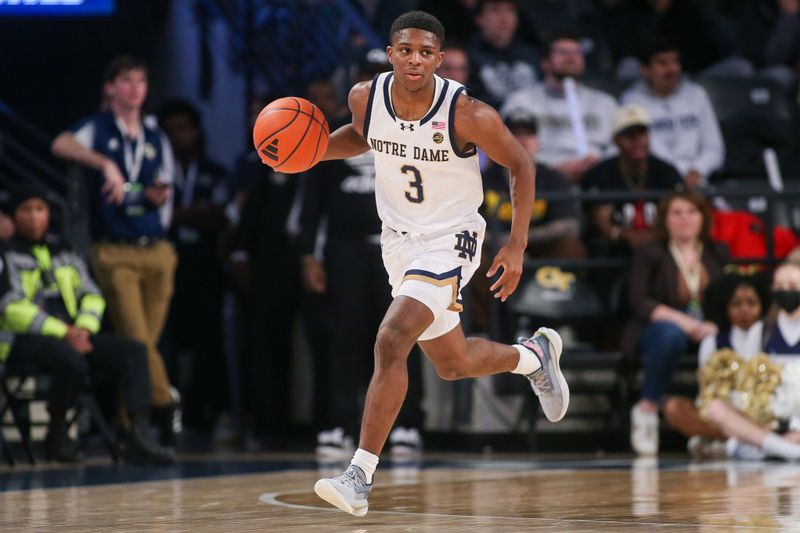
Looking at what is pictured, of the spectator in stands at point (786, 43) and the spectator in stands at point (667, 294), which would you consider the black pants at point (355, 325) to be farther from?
the spectator in stands at point (786, 43)

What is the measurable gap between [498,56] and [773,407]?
3947 mm

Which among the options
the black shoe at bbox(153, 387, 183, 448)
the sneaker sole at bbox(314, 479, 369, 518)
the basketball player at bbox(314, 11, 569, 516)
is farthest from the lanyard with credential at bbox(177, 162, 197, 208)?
the sneaker sole at bbox(314, 479, 369, 518)

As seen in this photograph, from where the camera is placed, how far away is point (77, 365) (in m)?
8.88

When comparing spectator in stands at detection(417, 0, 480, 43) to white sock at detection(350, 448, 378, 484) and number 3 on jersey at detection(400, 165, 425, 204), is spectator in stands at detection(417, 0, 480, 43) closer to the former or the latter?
number 3 on jersey at detection(400, 165, 425, 204)

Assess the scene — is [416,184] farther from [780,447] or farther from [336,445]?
[336,445]

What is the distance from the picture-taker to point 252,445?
35.3ft

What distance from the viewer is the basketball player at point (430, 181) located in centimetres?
598

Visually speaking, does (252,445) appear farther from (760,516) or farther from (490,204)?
(760,516)

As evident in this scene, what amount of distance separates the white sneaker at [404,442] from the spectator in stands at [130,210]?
4.60 ft

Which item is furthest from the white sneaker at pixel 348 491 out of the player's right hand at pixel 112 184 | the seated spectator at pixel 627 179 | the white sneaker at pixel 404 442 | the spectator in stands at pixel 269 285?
the spectator in stands at pixel 269 285

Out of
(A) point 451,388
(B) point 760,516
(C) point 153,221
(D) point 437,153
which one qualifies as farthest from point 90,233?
(B) point 760,516

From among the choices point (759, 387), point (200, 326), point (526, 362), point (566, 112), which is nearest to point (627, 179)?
point (566, 112)

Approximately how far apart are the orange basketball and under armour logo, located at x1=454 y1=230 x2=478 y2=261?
687mm

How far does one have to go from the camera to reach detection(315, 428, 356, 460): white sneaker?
9633mm
